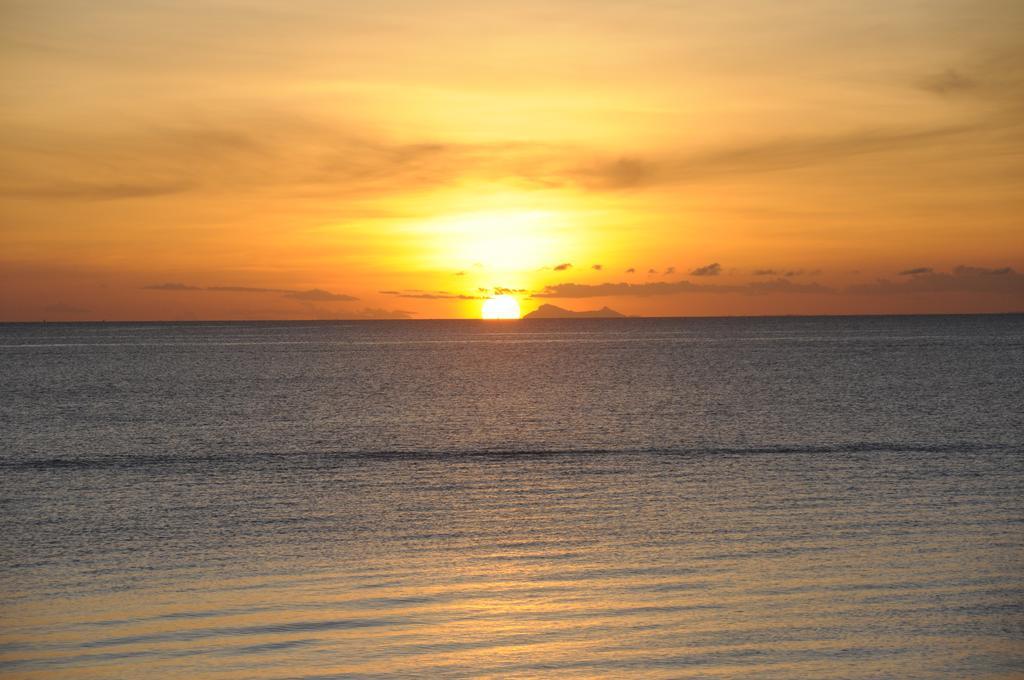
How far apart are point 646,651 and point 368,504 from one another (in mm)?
17963

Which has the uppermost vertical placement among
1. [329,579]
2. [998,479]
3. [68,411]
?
[68,411]

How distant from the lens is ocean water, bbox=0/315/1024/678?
1697 centimetres

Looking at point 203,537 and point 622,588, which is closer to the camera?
point 622,588

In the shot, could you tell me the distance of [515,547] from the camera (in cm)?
2553

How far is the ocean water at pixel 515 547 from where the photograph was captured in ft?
55.7

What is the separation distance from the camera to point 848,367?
429ft

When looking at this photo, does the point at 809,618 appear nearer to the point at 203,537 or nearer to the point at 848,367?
the point at 203,537

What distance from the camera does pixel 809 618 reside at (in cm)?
1873

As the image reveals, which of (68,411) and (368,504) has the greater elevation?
(68,411)

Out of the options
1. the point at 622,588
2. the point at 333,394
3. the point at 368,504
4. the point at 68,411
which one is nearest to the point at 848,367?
the point at 333,394

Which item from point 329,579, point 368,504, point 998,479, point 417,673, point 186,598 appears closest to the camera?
point 417,673

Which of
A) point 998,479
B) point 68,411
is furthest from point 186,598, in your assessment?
point 68,411

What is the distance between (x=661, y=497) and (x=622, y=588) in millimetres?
13145

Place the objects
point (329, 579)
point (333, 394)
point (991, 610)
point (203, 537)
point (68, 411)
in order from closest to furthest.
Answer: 1. point (991, 610)
2. point (329, 579)
3. point (203, 537)
4. point (68, 411)
5. point (333, 394)
